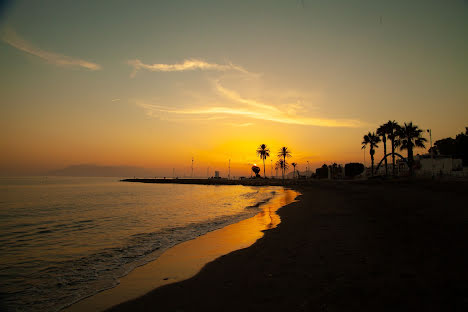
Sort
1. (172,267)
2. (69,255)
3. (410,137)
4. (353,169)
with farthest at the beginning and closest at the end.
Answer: (353,169) < (410,137) < (69,255) < (172,267)

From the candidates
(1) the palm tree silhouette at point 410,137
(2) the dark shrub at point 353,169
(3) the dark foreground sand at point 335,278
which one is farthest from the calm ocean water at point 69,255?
(2) the dark shrub at point 353,169

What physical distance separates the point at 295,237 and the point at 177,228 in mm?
7406

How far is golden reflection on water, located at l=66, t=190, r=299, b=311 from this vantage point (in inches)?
214

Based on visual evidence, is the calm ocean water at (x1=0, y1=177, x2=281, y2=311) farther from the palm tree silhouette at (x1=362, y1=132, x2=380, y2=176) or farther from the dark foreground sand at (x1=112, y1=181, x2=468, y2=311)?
the palm tree silhouette at (x1=362, y1=132, x2=380, y2=176)

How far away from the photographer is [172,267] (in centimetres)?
741

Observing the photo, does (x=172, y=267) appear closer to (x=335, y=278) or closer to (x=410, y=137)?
(x=335, y=278)

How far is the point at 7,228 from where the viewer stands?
15.1 meters

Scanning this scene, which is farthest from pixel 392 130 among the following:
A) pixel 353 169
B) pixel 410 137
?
pixel 353 169

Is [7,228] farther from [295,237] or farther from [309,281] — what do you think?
[309,281]

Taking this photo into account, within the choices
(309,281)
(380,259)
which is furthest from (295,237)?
(309,281)

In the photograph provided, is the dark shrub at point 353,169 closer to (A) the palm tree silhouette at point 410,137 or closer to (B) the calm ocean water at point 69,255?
(A) the palm tree silhouette at point 410,137

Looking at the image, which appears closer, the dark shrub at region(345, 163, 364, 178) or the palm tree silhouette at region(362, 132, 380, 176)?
the palm tree silhouette at region(362, 132, 380, 176)

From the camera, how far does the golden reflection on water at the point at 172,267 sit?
545cm

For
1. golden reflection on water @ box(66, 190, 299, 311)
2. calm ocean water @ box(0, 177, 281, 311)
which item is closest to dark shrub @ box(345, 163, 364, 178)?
calm ocean water @ box(0, 177, 281, 311)
